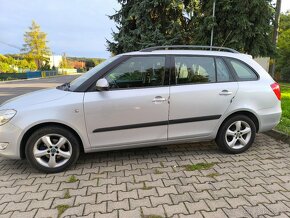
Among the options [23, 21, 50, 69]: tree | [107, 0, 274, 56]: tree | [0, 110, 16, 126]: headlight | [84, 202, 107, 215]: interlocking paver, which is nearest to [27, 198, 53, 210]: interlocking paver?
[84, 202, 107, 215]: interlocking paver

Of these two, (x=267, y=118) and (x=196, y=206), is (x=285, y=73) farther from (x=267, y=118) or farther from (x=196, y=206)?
(x=196, y=206)

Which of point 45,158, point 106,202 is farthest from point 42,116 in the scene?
point 106,202

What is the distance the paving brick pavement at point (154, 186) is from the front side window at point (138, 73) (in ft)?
4.00

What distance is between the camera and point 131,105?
155 inches

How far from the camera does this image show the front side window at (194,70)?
13.9 feet

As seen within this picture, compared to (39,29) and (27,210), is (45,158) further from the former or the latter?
(39,29)

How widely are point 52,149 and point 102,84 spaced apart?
1.14 meters

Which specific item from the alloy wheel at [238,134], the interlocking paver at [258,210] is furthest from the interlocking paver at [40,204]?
the alloy wheel at [238,134]

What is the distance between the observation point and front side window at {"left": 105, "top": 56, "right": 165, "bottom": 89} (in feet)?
13.3

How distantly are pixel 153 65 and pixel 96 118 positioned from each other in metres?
1.17

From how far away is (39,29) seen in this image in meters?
63.2

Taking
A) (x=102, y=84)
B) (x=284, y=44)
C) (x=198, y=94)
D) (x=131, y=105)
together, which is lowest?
(x=131, y=105)

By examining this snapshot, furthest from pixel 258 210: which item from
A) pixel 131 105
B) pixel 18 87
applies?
pixel 18 87

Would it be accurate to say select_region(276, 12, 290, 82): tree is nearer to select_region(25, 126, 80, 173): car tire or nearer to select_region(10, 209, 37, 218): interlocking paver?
select_region(25, 126, 80, 173): car tire
